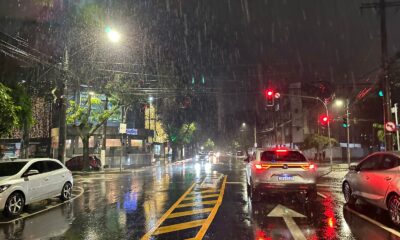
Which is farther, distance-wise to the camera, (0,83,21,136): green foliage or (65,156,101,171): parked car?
(65,156,101,171): parked car

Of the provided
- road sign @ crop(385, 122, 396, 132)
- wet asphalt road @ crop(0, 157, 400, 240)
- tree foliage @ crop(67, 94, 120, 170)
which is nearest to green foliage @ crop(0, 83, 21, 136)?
wet asphalt road @ crop(0, 157, 400, 240)

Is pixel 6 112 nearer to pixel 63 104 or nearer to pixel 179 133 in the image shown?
pixel 63 104

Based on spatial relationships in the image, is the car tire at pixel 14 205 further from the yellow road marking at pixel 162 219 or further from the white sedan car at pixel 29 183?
the yellow road marking at pixel 162 219

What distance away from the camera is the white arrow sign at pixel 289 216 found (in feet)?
25.1

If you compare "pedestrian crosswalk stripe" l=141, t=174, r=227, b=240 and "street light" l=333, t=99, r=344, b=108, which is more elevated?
"street light" l=333, t=99, r=344, b=108

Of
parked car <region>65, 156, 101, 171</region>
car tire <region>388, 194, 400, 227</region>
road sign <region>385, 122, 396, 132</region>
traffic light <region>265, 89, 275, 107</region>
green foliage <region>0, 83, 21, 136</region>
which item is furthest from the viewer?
parked car <region>65, 156, 101, 171</region>

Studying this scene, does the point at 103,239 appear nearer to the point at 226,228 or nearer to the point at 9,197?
the point at 226,228

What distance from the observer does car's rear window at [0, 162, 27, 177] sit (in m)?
11.2

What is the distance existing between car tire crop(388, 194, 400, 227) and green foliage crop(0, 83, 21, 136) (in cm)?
1289

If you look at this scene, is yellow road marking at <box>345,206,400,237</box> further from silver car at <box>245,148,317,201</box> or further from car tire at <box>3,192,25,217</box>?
car tire at <box>3,192,25,217</box>

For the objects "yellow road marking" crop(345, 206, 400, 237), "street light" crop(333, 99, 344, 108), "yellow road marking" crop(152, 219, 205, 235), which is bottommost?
"yellow road marking" crop(345, 206, 400, 237)

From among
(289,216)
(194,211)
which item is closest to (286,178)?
(289,216)

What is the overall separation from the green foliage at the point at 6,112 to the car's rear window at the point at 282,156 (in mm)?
9554

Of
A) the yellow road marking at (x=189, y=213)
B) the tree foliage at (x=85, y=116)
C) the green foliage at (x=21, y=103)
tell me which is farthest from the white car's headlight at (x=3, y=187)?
the tree foliage at (x=85, y=116)
